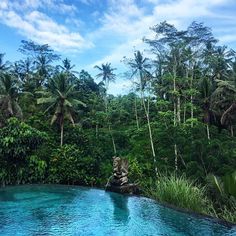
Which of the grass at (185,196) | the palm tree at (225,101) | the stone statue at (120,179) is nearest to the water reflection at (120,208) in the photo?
the stone statue at (120,179)

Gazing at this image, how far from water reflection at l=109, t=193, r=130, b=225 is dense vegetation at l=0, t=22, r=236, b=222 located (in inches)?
60.5

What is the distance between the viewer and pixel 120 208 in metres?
15.9

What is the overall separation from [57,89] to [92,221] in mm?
16410

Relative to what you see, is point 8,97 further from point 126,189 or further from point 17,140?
point 126,189

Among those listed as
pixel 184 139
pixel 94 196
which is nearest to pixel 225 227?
Result: pixel 94 196

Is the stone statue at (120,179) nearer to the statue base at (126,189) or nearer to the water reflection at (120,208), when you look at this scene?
the statue base at (126,189)

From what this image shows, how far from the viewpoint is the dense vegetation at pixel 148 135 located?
754 inches

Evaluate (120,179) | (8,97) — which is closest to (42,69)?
(8,97)

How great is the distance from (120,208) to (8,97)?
15.5 meters

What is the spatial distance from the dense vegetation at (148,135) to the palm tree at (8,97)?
73 mm

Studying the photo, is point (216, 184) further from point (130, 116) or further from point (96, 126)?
point (130, 116)

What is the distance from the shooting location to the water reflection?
13741 mm

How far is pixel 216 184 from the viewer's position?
1377cm

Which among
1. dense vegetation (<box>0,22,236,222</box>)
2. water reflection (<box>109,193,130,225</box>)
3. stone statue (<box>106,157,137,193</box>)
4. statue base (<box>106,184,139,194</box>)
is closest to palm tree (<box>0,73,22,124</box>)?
dense vegetation (<box>0,22,236,222</box>)
